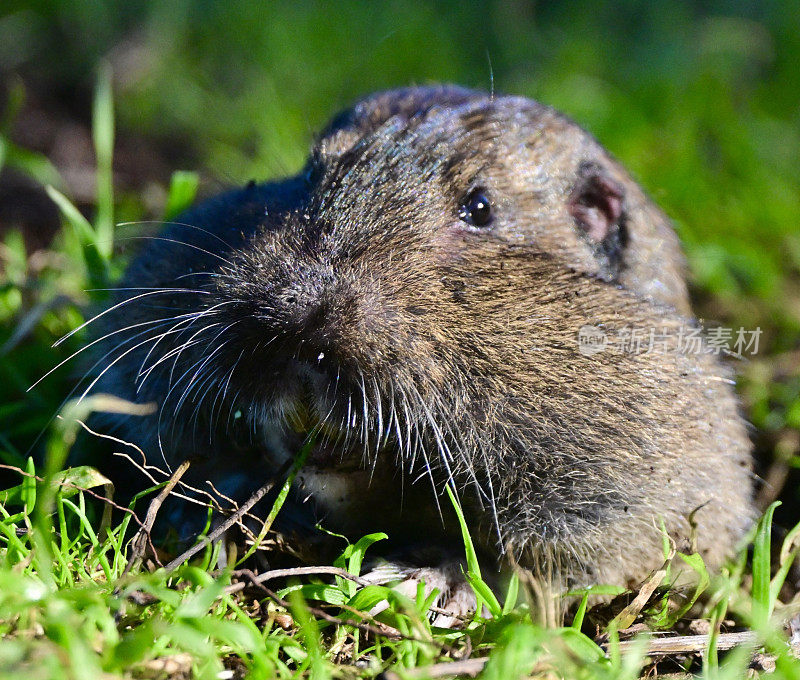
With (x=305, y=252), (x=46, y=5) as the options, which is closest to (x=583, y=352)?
(x=305, y=252)

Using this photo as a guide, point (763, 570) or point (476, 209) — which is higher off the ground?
point (476, 209)

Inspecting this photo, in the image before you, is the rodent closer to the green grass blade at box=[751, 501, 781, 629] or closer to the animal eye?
the animal eye

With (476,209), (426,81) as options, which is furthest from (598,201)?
(426,81)

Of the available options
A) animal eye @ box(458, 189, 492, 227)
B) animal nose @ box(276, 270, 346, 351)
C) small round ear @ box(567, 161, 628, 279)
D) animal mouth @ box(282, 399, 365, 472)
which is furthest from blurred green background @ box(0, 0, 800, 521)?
animal nose @ box(276, 270, 346, 351)

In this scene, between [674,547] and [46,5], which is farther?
[46,5]

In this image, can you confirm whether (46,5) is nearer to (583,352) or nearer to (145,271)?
(145,271)

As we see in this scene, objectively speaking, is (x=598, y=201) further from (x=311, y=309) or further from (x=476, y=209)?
(x=311, y=309)

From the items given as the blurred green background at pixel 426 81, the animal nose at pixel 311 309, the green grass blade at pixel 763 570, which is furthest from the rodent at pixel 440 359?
the blurred green background at pixel 426 81
